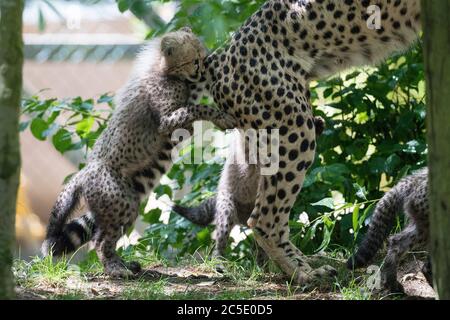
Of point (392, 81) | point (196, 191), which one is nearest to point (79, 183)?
point (196, 191)

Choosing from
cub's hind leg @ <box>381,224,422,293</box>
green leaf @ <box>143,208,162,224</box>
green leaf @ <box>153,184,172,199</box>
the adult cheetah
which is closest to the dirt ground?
cub's hind leg @ <box>381,224,422,293</box>

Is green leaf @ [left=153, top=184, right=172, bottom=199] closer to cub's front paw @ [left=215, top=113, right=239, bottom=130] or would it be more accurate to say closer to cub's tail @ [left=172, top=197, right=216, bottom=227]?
cub's tail @ [left=172, top=197, right=216, bottom=227]

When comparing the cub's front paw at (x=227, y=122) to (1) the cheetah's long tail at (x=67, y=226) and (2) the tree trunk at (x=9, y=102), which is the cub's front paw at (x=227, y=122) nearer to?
(1) the cheetah's long tail at (x=67, y=226)

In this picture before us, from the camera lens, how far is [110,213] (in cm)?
566

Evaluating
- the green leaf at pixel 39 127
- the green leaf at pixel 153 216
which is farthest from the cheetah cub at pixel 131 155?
the green leaf at pixel 153 216

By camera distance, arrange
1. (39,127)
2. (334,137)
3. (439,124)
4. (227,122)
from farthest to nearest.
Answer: (334,137), (39,127), (227,122), (439,124)

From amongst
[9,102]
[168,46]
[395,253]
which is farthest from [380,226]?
[9,102]

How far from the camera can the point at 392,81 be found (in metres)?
6.79

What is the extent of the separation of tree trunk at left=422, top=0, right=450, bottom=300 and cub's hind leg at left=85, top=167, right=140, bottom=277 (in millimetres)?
2531

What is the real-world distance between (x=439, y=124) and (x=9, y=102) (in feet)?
6.12

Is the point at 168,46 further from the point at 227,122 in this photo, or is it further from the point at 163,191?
the point at 163,191

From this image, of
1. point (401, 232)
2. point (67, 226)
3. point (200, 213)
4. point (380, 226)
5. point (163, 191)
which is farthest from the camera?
point (163, 191)

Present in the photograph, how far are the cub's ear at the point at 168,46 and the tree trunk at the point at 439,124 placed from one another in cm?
255

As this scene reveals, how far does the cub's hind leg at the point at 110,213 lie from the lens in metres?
5.66
